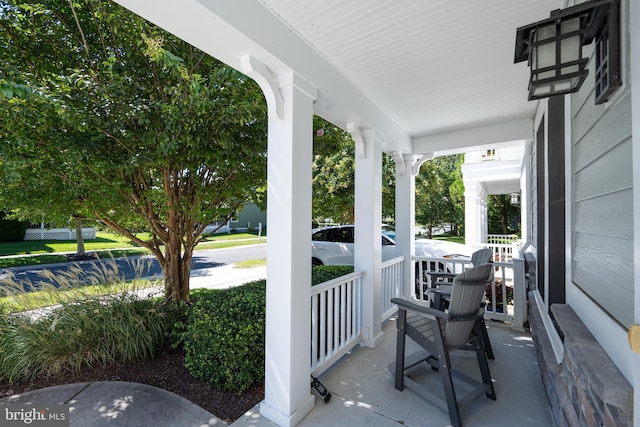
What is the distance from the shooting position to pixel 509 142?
157 inches

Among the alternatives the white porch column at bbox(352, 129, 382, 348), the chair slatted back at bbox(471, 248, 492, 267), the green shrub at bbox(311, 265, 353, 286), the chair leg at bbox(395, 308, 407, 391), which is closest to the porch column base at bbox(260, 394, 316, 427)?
the chair leg at bbox(395, 308, 407, 391)

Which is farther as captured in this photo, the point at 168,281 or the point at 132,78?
the point at 168,281

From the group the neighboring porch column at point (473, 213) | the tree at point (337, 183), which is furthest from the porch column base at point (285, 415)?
the neighboring porch column at point (473, 213)

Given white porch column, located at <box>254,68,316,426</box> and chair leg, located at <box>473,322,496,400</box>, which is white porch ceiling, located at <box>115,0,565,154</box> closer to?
white porch column, located at <box>254,68,316,426</box>

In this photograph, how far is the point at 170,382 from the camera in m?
2.66

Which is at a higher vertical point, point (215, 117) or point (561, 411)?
point (215, 117)

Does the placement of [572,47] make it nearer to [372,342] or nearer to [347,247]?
[372,342]

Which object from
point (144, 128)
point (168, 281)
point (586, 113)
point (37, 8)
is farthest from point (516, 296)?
point (37, 8)

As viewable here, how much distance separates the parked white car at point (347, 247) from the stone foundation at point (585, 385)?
3.73 m

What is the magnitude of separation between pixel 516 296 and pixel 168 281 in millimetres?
4487

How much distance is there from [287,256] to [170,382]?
1.77 meters

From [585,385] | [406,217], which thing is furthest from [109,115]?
[406,217]

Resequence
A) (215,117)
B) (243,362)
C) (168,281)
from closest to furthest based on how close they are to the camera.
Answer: (243,362) → (215,117) → (168,281)

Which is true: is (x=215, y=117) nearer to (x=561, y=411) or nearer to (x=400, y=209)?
(x=400, y=209)
